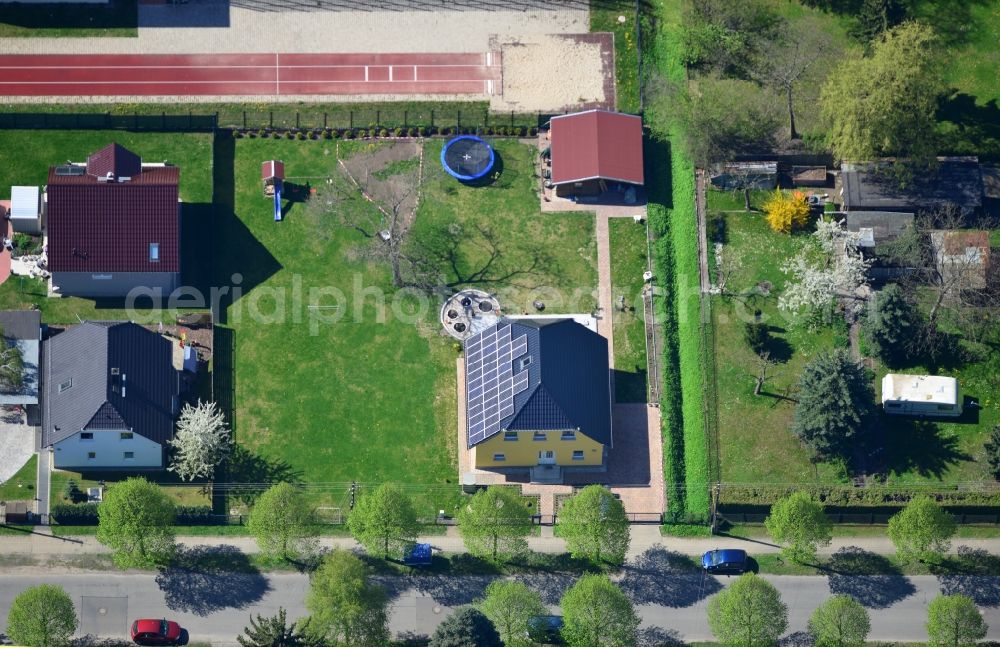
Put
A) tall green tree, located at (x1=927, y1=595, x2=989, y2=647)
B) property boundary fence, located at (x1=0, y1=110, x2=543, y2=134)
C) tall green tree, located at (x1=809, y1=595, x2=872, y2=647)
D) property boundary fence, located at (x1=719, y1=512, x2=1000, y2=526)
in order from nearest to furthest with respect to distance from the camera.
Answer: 1. tall green tree, located at (x1=809, y1=595, x2=872, y2=647)
2. tall green tree, located at (x1=927, y1=595, x2=989, y2=647)
3. property boundary fence, located at (x1=719, y1=512, x2=1000, y2=526)
4. property boundary fence, located at (x1=0, y1=110, x2=543, y2=134)

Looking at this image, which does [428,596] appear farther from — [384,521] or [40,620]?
[40,620]

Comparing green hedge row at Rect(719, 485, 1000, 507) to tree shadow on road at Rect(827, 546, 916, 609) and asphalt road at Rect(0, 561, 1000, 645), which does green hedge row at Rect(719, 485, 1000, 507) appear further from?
asphalt road at Rect(0, 561, 1000, 645)

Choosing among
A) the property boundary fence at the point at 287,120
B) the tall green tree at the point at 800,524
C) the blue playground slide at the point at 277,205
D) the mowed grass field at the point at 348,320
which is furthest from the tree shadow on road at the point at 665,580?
the blue playground slide at the point at 277,205

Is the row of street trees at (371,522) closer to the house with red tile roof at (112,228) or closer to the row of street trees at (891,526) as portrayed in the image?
the row of street trees at (891,526)

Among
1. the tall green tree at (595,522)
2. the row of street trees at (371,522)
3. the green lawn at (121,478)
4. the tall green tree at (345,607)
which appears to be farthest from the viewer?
the green lawn at (121,478)

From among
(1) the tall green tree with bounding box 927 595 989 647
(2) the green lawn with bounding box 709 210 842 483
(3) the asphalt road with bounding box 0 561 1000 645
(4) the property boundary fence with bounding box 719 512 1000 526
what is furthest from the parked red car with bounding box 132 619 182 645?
(1) the tall green tree with bounding box 927 595 989 647
